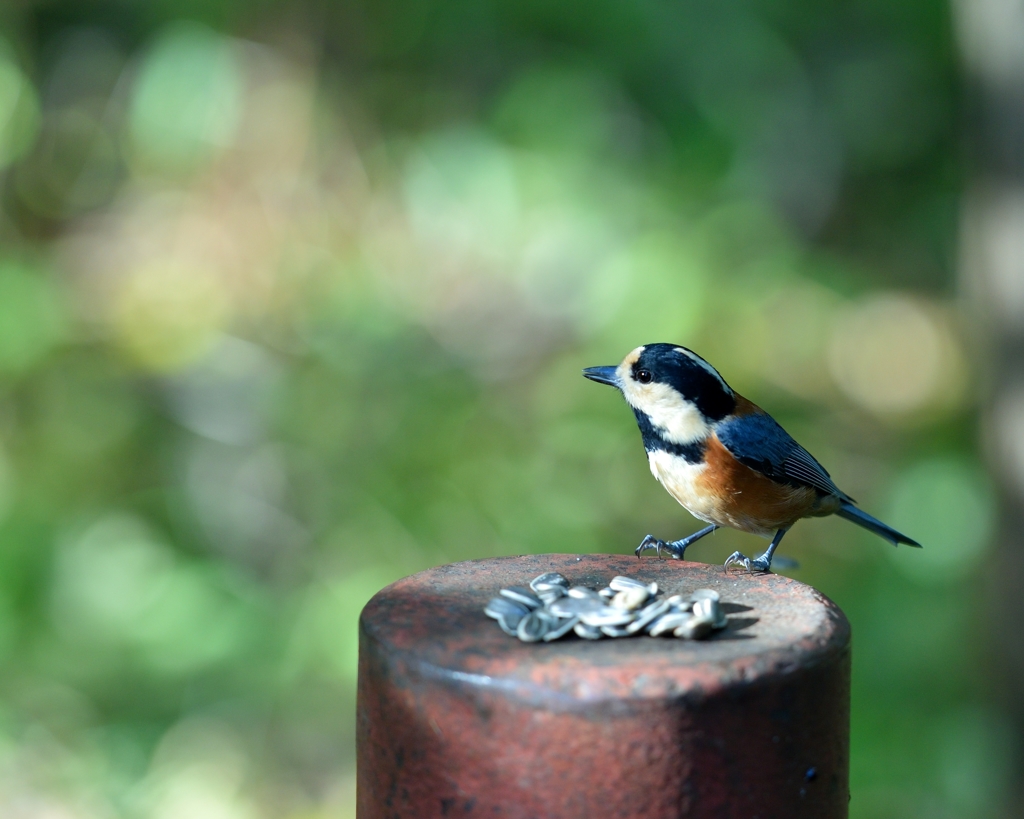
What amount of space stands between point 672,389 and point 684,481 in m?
0.19

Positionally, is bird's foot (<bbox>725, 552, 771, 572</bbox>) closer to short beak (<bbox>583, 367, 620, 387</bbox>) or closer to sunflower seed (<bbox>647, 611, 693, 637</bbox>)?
short beak (<bbox>583, 367, 620, 387</bbox>)

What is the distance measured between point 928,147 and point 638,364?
13.7 feet

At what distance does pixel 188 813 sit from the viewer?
156 inches

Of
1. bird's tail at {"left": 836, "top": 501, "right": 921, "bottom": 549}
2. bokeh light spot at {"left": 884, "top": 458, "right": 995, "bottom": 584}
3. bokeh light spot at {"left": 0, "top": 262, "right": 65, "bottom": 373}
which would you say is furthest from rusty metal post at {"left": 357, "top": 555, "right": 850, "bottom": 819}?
bokeh light spot at {"left": 0, "top": 262, "right": 65, "bottom": 373}

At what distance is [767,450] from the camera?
7.33 feet

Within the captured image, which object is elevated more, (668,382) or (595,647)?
(668,382)

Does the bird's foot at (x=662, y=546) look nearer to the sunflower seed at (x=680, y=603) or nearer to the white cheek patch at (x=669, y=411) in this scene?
the white cheek patch at (x=669, y=411)

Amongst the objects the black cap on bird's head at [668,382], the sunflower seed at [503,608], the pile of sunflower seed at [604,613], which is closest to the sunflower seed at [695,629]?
the pile of sunflower seed at [604,613]

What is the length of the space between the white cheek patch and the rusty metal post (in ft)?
2.51

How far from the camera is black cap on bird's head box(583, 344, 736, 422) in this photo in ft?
6.99

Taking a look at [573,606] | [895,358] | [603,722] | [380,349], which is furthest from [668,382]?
[895,358]

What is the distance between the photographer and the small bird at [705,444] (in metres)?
2.15

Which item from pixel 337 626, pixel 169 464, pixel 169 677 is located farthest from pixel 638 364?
pixel 169 464

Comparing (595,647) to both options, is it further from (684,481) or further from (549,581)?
(684,481)
